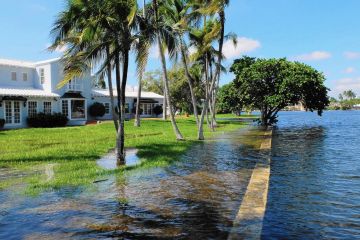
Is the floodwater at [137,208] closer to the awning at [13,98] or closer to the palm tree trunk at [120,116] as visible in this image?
the palm tree trunk at [120,116]

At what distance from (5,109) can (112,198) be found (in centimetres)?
2825

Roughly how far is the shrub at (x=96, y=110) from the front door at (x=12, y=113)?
9.68 metres

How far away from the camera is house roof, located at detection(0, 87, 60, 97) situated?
33.9 m

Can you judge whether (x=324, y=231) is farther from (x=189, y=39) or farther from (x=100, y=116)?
(x=100, y=116)

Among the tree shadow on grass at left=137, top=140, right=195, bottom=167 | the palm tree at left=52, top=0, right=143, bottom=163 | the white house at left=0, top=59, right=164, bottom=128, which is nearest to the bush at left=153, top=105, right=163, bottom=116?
the white house at left=0, top=59, right=164, bottom=128

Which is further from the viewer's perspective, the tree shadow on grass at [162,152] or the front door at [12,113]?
the front door at [12,113]

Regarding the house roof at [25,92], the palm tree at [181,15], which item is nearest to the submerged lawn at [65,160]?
the palm tree at [181,15]

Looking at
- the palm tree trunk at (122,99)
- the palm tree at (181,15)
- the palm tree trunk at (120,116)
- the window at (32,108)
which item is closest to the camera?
the palm tree trunk at (122,99)

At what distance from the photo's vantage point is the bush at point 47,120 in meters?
35.9

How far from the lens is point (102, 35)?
14.4 m

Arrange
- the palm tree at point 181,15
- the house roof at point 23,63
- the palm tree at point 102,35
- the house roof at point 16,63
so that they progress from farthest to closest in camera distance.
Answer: the house roof at point 23,63, the house roof at point 16,63, the palm tree at point 181,15, the palm tree at point 102,35

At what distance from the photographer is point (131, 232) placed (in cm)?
697

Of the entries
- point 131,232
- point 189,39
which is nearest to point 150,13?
point 189,39

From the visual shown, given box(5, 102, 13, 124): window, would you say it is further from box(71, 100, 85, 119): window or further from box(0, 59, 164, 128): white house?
box(71, 100, 85, 119): window
